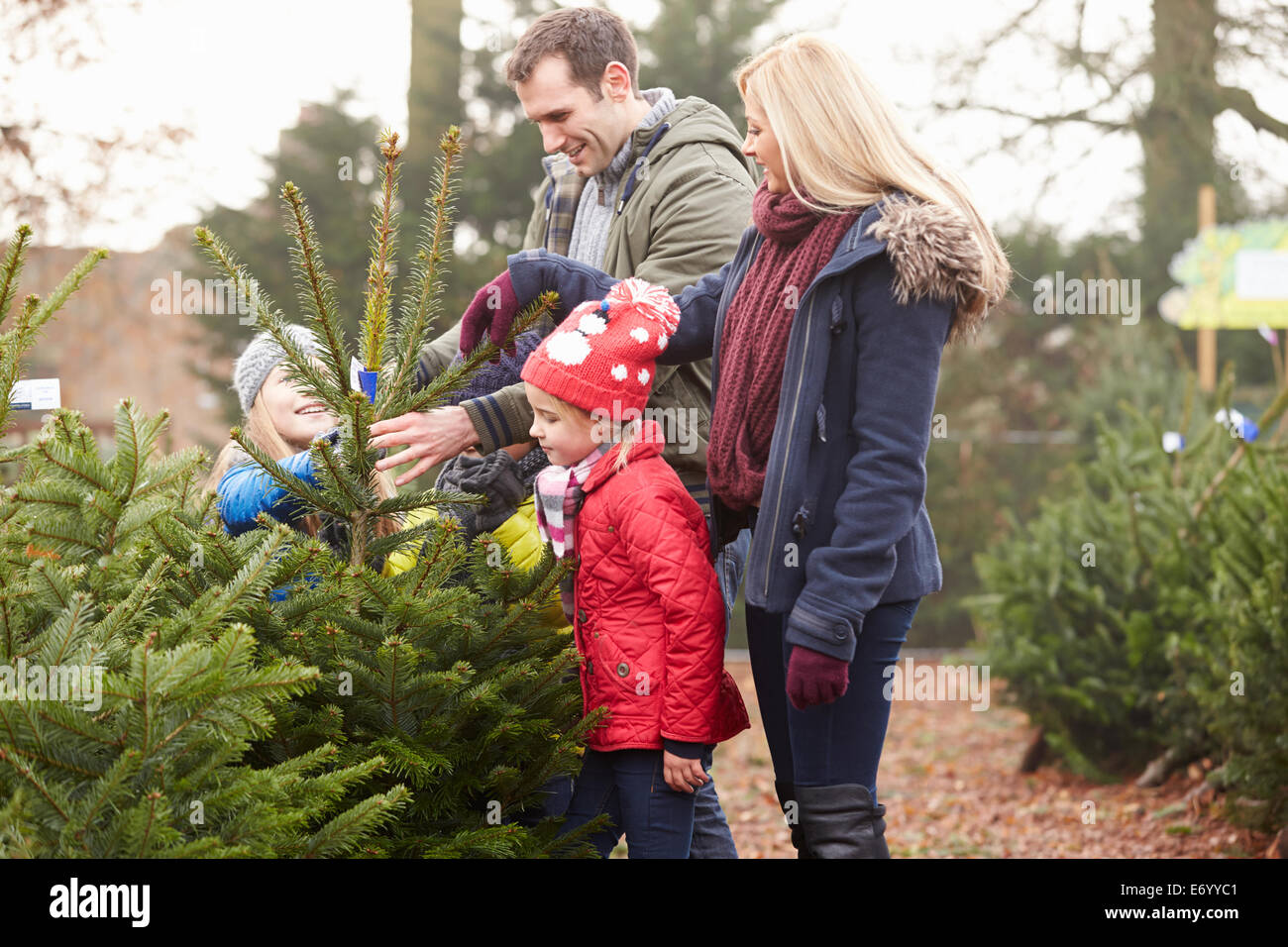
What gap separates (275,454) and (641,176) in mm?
1227

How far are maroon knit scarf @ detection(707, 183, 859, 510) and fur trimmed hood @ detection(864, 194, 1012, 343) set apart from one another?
13 cm

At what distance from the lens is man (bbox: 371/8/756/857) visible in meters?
2.99

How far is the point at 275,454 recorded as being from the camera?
10.5 ft

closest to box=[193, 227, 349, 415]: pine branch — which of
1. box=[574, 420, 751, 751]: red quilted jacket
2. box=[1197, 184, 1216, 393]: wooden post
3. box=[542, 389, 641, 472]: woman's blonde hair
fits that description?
box=[542, 389, 641, 472]: woman's blonde hair

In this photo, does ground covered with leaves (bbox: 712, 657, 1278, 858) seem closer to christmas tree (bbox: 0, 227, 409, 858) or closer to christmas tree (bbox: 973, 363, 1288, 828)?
christmas tree (bbox: 973, 363, 1288, 828)

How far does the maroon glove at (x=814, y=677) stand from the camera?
2.35m

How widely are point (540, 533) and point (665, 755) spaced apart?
25.1 inches

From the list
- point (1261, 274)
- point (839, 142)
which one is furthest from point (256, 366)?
point (1261, 274)

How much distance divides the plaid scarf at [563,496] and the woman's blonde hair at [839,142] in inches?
30.2

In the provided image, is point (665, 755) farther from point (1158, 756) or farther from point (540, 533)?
point (1158, 756)

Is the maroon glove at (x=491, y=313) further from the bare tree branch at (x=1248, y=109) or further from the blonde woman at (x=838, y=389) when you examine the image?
the bare tree branch at (x=1248, y=109)

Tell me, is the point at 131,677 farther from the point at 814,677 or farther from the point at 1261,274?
the point at 1261,274

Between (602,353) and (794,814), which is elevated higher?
(602,353)

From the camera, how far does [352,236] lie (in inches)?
340
